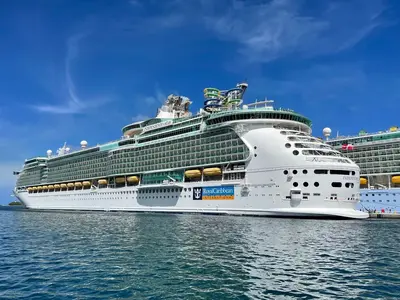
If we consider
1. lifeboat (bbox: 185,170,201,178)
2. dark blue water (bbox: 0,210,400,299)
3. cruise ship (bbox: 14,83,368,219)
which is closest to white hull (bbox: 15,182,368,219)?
cruise ship (bbox: 14,83,368,219)

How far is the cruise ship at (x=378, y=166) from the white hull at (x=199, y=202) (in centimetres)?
1921

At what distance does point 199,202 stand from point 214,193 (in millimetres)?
3278

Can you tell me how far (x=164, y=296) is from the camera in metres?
11.5

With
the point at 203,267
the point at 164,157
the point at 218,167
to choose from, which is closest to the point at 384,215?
the point at 218,167

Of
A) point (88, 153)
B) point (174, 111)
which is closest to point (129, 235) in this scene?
point (174, 111)

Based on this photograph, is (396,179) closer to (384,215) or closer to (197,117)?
(384,215)

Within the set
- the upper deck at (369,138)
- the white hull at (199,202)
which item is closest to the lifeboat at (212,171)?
the white hull at (199,202)

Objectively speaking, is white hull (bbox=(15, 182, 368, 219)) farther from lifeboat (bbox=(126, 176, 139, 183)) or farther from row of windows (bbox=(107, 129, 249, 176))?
row of windows (bbox=(107, 129, 249, 176))

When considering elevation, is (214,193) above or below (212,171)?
below

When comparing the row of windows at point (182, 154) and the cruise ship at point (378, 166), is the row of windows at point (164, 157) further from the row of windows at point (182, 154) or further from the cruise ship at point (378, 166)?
the cruise ship at point (378, 166)

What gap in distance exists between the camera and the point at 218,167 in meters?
51.0

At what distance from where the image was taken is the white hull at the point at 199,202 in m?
38.6

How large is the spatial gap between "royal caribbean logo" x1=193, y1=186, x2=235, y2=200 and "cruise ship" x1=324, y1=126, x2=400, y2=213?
25.8 meters

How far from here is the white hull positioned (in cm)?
3862
